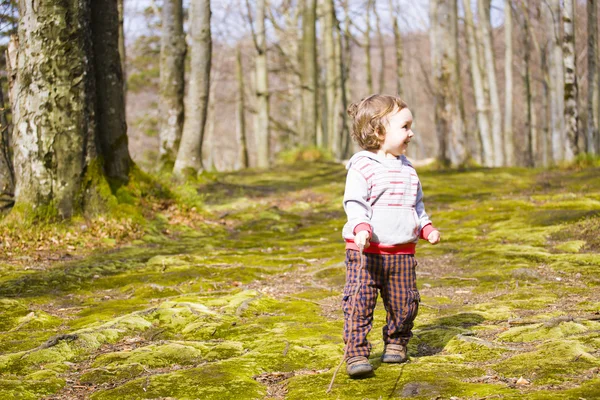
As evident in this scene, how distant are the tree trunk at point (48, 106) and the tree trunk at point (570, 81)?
1214cm

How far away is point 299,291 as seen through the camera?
5961mm

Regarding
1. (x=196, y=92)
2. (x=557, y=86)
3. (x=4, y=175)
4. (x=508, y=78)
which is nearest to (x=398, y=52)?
(x=508, y=78)

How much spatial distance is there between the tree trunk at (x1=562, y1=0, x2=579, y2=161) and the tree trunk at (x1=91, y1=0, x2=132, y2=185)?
11.4m

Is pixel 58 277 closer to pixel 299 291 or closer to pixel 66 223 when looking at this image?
pixel 66 223

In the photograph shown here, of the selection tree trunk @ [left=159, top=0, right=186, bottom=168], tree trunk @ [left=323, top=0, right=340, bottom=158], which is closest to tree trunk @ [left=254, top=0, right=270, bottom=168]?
tree trunk @ [left=323, top=0, right=340, bottom=158]

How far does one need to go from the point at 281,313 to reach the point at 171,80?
948cm

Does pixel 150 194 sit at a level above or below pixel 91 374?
above

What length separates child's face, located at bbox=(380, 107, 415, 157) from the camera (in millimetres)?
3662

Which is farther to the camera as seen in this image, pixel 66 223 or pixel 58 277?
pixel 66 223

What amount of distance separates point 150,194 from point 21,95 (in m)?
2.59

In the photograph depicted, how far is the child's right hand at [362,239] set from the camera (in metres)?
3.28

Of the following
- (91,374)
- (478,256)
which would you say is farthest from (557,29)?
(91,374)

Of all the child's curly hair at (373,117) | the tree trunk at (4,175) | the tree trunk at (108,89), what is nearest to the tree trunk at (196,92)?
the tree trunk at (108,89)

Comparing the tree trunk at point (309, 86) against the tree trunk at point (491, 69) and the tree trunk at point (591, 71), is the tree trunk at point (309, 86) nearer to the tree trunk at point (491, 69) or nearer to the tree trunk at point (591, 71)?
the tree trunk at point (491, 69)
